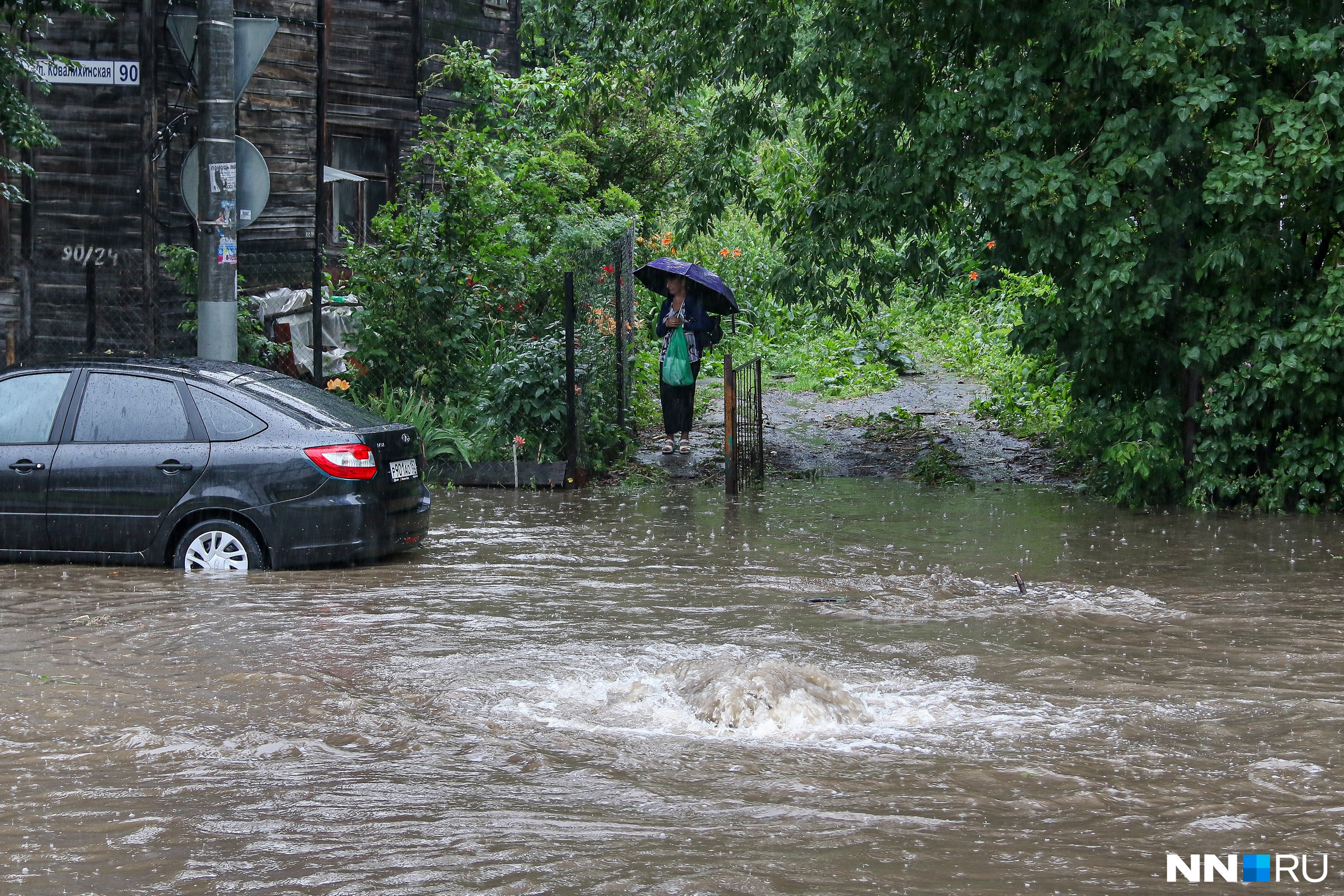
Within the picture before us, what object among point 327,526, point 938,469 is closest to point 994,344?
point 938,469

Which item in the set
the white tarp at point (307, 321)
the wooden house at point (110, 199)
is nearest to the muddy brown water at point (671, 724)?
the white tarp at point (307, 321)

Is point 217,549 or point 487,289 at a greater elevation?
point 487,289

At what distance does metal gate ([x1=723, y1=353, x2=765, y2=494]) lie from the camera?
14.0m

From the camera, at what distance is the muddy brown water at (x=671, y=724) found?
14.7 feet

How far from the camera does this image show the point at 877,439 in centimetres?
1780

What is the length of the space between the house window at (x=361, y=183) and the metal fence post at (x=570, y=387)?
7828 millimetres

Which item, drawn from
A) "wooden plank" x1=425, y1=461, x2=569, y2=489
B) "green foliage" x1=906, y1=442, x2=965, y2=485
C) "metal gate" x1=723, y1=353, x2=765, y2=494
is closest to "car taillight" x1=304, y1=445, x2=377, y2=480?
"metal gate" x1=723, y1=353, x2=765, y2=494

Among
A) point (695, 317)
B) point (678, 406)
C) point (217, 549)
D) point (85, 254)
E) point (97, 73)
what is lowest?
point (217, 549)

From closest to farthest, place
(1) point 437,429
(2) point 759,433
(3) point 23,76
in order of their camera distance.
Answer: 1. (3) point 23,76
2. (1) point 437,429
3. (2) point 759,433

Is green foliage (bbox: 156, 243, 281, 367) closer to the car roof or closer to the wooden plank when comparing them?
the wooden plank

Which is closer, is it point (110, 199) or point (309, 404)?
point (309, 404)

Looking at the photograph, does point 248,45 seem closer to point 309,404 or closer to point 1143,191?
point 309,404

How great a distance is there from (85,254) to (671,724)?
564 inches

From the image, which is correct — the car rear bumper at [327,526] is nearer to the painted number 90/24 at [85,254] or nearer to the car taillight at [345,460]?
the car taillight at [345,460]
